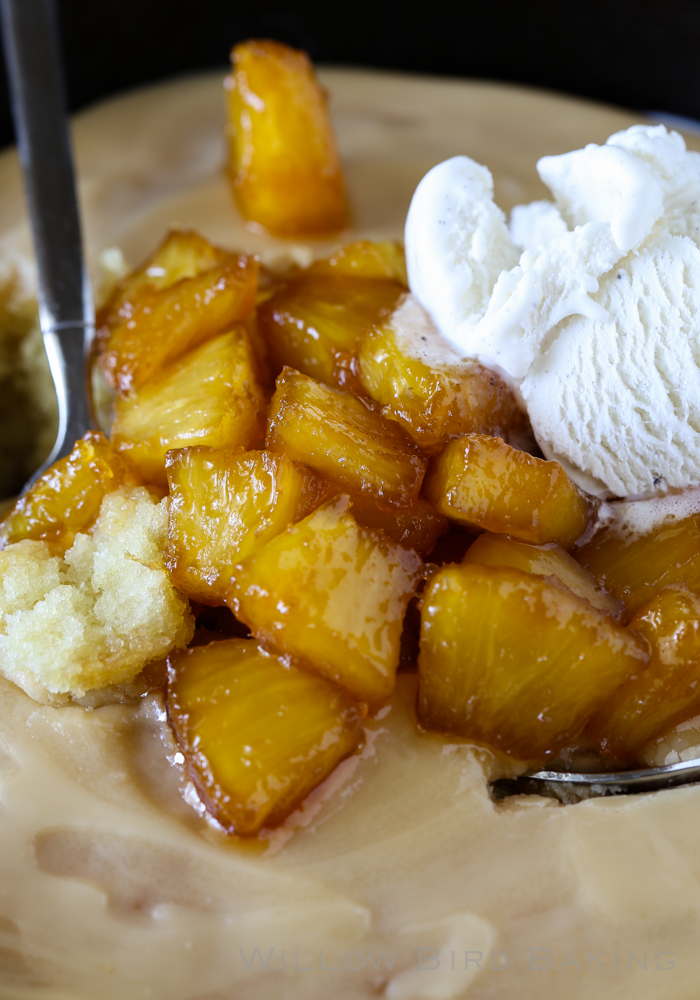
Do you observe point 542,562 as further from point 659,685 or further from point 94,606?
point 94,606

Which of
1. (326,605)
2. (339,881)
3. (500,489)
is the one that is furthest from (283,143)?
(339,881)

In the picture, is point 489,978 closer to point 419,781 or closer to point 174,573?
point 419,781

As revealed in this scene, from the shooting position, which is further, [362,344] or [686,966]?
[362,344]

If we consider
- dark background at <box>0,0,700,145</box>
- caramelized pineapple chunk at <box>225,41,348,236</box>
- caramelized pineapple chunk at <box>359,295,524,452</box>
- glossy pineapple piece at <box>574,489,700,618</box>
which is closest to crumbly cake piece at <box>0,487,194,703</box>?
caramelized pineapple chunk at <box>359,295,524,452</box>

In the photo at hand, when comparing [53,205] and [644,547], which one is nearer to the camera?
[644,547]

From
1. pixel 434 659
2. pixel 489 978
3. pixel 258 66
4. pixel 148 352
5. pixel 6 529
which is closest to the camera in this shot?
pixel 489 978

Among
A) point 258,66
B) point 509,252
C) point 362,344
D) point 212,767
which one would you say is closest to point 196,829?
point 212,767

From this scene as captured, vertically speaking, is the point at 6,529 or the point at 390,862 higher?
the point at 6,529
